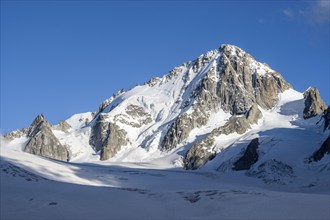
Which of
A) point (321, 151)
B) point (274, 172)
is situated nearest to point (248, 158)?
point (274, 172)

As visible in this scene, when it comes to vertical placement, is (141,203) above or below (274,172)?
below

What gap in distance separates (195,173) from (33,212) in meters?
104

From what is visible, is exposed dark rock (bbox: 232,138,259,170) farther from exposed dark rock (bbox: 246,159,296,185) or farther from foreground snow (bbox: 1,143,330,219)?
foreground snow (bbox: 1,143,330,219)

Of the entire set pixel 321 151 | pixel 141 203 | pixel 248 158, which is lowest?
pixel 141 203

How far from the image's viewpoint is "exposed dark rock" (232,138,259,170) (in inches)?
5869

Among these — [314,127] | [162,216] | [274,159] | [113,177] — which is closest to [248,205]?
[162,216]

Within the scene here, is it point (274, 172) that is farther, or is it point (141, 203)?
point (274, 172)

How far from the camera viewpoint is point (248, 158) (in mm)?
151125

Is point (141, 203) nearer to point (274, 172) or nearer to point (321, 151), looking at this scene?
point (274, 172)

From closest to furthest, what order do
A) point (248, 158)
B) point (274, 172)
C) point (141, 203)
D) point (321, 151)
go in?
point (141, 203) < point (321, 151) < point (274, 172) < point (248, 158)

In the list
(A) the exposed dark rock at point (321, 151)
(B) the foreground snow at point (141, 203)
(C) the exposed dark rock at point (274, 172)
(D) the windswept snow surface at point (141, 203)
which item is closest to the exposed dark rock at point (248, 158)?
(C) the exposed dark rock at point (274, 172)

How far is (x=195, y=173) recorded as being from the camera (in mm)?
146000

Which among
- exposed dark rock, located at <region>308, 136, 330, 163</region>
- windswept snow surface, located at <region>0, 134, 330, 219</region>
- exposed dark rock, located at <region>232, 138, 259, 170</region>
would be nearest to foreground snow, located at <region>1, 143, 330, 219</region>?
windswept snow surface, located at <region>0, 134, 330, 219</region>

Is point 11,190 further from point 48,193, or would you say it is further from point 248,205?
point 248,205
